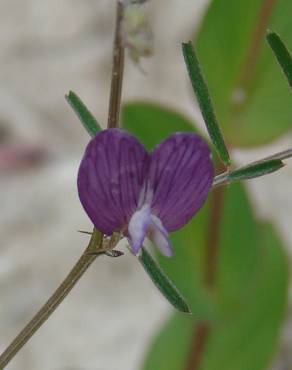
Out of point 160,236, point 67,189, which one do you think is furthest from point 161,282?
point 67,189

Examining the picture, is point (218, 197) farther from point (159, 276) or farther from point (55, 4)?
point (55, 4)

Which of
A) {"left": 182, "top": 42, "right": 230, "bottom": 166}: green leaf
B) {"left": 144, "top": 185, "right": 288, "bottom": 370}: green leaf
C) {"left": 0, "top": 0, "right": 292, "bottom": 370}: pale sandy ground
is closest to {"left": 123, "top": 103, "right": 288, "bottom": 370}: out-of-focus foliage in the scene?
{"left": 144, "top": 185, "right": 288, "bottom": 370}: green leaf

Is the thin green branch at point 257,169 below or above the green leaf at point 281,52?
below

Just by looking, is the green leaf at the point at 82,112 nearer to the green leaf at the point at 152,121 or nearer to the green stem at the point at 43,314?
the green stem at the point at 43,314

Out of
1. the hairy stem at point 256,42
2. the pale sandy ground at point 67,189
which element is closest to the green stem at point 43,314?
the hairy stem at point 256,42

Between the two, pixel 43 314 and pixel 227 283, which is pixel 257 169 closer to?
pixel 43 314

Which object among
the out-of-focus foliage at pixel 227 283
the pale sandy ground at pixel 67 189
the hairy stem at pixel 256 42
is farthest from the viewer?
the pale sandy ground at pixel 67 189

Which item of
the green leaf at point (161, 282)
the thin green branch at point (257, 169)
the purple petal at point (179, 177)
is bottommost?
the green leaf at point (161, 282)

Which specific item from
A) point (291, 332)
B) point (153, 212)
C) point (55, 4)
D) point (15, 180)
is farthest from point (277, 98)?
point (55, 4)
